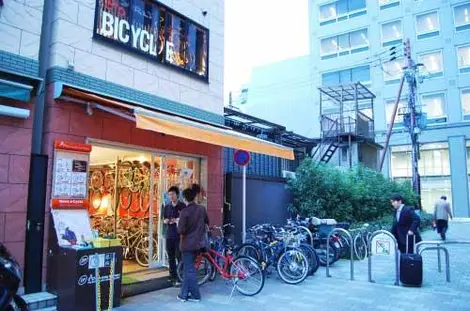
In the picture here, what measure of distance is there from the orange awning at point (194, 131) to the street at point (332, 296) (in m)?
2.89

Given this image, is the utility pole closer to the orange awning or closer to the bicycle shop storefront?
the bicycle shop storefront

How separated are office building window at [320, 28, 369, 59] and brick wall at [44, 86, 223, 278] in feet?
89.9

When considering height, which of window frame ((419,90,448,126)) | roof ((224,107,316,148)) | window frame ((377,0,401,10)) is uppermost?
window frame ((377,0,401,10))

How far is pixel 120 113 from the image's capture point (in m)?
6.95

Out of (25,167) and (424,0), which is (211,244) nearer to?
(25,167)

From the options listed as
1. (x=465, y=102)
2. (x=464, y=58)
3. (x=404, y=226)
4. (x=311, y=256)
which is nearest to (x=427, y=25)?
(x=464, y=58)

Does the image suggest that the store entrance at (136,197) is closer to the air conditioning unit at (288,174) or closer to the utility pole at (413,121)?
the air conditioning unit at (288,174)

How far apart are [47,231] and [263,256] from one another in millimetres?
4439

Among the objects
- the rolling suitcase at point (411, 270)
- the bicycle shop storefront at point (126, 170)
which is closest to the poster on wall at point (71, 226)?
the bicycle shop storefront at point (126, 170)

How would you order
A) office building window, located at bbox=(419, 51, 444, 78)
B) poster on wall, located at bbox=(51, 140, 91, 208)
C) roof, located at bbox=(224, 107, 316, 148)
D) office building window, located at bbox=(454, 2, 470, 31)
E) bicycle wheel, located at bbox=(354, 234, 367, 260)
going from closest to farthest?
poster on wall, located at bbox=(51, 140, 91, 208), bicycle wheel, located at bbox=(354, 234, 367, 260), roof, located at bbox=(224, 107, 316, 148), office building window, located at bbox=(454, 2, 470, 31), office building window, located at bbox=(419, 51, 444, 78)

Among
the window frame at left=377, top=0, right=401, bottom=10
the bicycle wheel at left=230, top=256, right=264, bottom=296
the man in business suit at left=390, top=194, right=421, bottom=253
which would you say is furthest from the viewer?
the window frame at left=377, top=0, right=401, bottom=10

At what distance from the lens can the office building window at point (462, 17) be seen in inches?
1180

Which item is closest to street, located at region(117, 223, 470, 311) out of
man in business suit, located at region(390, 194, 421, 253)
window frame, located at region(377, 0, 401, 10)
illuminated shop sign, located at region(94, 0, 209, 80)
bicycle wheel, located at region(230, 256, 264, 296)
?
bicycle wheel, located at region(230, 256, 264, 296)

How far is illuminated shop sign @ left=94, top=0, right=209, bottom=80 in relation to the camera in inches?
310
